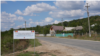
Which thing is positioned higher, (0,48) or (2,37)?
(2,37)

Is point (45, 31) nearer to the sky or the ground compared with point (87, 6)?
nearer to the ground

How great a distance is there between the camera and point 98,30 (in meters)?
35.8

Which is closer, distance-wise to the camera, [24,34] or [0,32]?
[24,34]

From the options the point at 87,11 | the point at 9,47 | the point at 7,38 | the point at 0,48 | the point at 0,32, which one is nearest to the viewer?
the point at 0,48

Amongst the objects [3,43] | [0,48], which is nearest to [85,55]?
[0,48]

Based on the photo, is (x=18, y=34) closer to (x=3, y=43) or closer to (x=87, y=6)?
(x=3, y=43)

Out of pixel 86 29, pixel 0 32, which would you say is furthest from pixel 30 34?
pixel 86 29

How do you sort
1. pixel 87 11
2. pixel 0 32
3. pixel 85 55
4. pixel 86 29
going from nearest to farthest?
pixel 85 55 → pixel 0 32 → pixel 87 11 → pixel 86 29

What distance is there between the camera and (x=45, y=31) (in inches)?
3204

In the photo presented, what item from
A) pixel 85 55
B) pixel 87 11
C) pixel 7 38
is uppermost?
pixel 87 11

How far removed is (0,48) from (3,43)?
5.96 ft

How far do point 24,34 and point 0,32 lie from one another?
757 cm

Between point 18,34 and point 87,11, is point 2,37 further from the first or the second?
point 87,11

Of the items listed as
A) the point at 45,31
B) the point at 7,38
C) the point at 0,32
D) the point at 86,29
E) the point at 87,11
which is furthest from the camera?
the point at 45,31
